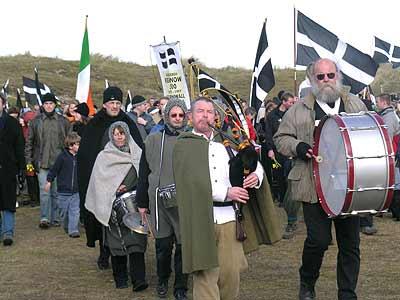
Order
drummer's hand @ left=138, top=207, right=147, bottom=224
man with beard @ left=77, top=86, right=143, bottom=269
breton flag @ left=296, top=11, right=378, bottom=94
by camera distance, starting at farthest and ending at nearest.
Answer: breton flag @ left=296, top=11, right=378, bottom=94 → man with beard @ left=77, top=86, right=143, bottom=269 → drummer's hand @ left=138, top=207, right=147, bottom=224

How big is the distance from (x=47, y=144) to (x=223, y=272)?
798cm

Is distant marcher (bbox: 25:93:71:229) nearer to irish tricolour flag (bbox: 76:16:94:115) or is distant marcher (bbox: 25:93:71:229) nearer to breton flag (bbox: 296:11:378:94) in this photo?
irish tricolour flag (bbox: 76:16:94:115)

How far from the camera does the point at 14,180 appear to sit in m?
11.5

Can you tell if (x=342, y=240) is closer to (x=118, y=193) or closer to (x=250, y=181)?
(x=250, y=181)

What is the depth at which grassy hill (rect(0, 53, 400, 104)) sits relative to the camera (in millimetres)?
38938

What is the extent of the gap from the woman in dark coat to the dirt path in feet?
1.09

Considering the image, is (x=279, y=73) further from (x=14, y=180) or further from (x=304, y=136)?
(x=304, y=136)

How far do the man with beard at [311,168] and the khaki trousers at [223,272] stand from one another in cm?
104

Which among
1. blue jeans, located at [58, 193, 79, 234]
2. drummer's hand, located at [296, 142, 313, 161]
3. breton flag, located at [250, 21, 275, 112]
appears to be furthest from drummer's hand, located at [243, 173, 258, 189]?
breton flag, located at [250, 21, 275, 112]

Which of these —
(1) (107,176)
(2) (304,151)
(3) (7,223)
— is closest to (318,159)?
(2) (304,151)

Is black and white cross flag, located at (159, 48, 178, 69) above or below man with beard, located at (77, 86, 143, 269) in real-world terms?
above

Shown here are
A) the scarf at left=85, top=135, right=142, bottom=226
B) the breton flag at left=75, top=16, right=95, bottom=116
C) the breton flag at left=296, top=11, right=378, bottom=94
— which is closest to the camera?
the scarf at left=85, top=135, right=142, bottom=226

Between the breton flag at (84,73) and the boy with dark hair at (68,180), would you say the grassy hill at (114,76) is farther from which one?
the boy with dark hair at (68,180)


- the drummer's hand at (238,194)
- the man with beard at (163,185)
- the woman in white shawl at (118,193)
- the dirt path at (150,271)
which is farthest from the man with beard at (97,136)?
the drummer's hand at (238,194)
